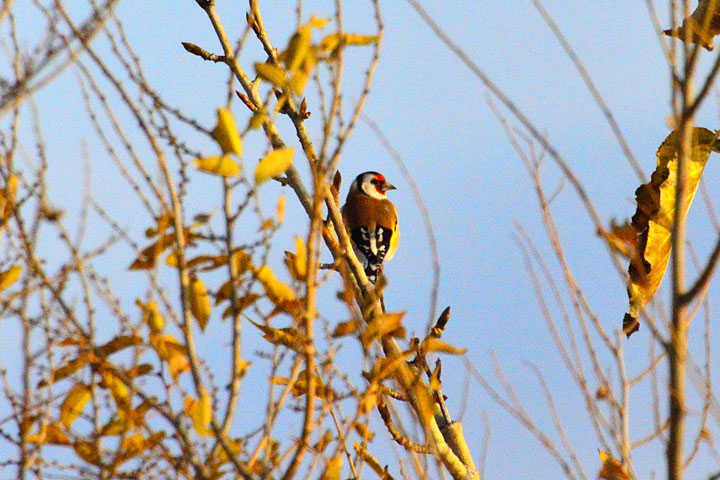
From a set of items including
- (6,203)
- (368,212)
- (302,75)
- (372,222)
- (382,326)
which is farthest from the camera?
(368,212)

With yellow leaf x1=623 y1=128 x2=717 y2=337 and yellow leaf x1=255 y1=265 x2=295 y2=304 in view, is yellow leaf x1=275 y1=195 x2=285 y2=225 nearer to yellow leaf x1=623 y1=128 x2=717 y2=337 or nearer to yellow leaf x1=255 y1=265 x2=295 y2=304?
yellow leaf x1=255 y1=265 x2=295 y2=304

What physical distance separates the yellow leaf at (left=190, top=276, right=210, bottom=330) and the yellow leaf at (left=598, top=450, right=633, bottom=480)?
5.33 ft

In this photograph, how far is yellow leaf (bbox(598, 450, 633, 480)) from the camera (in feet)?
11.2

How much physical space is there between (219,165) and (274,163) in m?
0.16

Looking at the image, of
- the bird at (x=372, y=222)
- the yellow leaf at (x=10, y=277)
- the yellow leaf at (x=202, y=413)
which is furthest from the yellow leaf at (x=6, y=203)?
the bird at (x=372, y=222)

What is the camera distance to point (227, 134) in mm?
2521

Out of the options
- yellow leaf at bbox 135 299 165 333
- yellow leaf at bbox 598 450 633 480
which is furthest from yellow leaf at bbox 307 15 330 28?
yellow leaf at bbox 598 450 633 480

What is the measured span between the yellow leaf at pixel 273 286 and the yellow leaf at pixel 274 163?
1.18ft

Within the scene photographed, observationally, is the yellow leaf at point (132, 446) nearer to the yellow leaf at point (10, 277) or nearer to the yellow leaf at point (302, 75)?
the yellow leaf at point (10, 277)

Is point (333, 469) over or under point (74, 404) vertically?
under

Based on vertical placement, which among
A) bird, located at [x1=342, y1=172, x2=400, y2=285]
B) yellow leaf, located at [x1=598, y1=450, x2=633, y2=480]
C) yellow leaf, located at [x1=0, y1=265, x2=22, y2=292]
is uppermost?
bird, located at [x1=342, y1=172, x2=400, y2=285]

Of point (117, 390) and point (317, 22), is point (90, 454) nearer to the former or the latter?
point (117, 390)

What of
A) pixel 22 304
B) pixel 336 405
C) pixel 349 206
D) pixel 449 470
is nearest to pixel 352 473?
pixel 336 405

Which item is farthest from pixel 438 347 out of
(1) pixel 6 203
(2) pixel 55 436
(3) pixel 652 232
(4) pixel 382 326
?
(1) pixel 6 203
